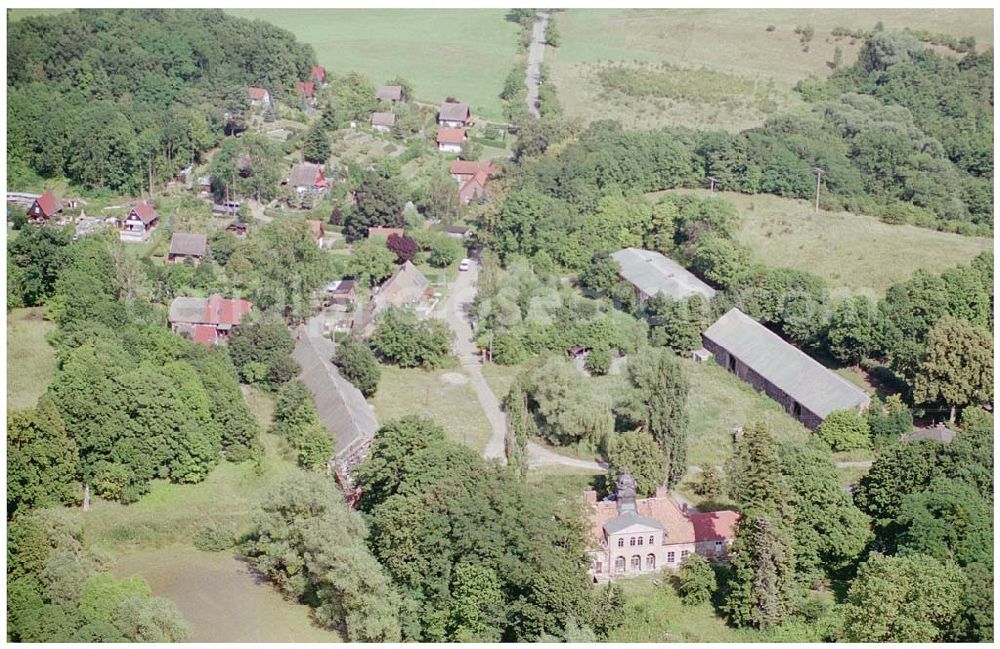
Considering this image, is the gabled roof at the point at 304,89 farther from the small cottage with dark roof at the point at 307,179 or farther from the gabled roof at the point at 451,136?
the small cottage with dark roof at the point at 307,179

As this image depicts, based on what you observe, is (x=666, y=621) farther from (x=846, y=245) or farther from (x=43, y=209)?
(x=43, y=209)

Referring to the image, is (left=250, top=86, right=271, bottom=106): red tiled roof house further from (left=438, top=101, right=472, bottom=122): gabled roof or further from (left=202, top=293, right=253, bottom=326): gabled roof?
(left=202, top=293, right=253, bottom=326): gabled roof

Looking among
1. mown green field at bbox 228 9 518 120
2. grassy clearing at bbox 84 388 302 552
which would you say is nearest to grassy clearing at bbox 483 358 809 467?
grassy clearing at bbox 84 388 302 552

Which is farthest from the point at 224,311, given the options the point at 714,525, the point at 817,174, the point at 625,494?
the point at 817,174

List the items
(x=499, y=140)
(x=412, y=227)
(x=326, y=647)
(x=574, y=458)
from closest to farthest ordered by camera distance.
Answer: (x=326, y=647) → (x=574, y=458) → (x=412, y=227) → (x=499, y=140)

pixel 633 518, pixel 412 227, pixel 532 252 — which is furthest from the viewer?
pixel 412 227

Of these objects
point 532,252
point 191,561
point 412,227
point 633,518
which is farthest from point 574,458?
point 412,227

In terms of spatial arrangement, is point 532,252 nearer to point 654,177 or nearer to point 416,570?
point 654,177
